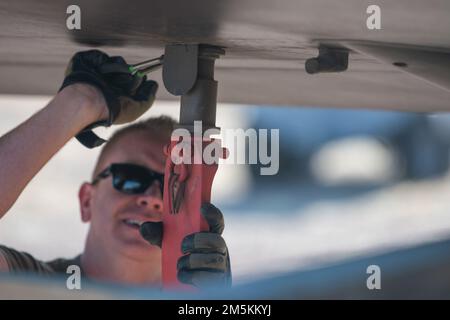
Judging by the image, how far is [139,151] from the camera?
11.5 ft

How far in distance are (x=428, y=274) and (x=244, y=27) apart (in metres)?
1.88

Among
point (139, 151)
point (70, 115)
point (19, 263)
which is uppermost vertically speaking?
point (139, 151)

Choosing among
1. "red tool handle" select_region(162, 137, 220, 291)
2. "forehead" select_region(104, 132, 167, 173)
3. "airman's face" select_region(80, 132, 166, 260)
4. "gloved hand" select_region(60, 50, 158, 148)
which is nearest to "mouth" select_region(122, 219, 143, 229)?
"airman's face" select_region(80, 132, 166, 260)

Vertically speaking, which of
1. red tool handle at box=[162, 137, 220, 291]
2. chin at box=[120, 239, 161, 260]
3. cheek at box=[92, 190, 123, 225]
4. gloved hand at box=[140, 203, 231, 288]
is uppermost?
cheek at box=[92, 190, 123, 225]

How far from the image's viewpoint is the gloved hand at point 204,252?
2.33 metres

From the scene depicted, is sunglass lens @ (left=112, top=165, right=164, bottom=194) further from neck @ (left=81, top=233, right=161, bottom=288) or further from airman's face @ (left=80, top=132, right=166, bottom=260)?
neck @ (left=81, top=233, right=161, bottom=288)

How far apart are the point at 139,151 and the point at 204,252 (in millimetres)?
1217

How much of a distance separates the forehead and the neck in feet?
1.02

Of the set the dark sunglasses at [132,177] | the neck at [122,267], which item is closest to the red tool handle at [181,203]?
the dark sunglasses at [132,177]

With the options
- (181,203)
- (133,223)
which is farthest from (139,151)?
(181,203)

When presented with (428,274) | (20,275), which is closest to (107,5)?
(20,275)

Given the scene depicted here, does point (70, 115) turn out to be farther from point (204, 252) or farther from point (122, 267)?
point (122, 267)

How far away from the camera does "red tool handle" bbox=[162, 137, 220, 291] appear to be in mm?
2398

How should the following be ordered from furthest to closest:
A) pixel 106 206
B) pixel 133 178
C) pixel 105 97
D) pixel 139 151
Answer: pixel 106 206 < pixel 139 151 < pixel 133 178 < pixel 105 97
